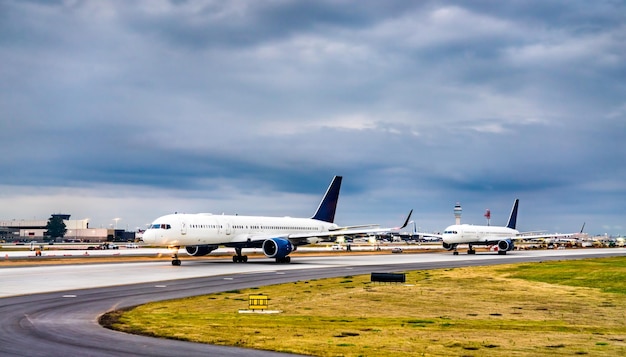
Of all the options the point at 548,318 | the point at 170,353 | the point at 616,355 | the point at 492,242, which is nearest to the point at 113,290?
the point at 170,353

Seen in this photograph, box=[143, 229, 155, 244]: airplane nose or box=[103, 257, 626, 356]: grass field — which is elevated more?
box=[143, 229, 155, 244]: airplane nose

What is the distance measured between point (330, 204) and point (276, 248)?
24283mm

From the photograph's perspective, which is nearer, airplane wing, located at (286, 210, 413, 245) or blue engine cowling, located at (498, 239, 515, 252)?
airplane wing, located at (286, 210, 413, 245)

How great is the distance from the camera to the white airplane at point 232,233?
6450 centimetres

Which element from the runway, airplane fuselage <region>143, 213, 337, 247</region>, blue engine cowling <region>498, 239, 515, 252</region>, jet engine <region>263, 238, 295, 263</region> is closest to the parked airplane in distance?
blue engine cowling <region>498, 239, 515, 252</region>

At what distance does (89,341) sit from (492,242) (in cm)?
9734

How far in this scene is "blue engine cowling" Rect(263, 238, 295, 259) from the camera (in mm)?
70394

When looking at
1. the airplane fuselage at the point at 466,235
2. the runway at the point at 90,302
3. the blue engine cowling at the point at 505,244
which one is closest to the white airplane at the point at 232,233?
the runway at the point at 90,302

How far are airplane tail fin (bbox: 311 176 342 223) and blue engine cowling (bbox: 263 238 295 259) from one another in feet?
68.3

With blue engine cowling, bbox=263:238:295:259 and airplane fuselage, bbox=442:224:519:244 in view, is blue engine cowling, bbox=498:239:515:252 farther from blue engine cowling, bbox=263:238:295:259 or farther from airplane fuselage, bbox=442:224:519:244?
blue engine cowling, bbox=263:238:295:259

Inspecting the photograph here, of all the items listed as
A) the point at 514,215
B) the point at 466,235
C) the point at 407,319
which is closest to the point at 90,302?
the point at 407,319

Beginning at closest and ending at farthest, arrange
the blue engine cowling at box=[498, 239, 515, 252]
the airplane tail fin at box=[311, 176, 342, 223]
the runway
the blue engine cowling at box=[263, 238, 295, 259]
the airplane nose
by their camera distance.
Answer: the runway < the airplane nose < the blue engine cowling at box=[263, 238, 295, 259] < the airplane tail fin at box=[311, 176, 342, 223] < the blue engine cowling at box=[498, 239, 515, 252]

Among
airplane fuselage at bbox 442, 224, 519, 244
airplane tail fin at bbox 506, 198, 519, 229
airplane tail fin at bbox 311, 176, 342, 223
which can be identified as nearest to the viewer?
airplane tail fin at bbox 311, 176, 342, 223

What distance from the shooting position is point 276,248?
A: 70.4 meters
